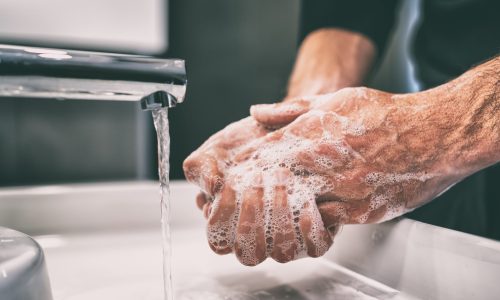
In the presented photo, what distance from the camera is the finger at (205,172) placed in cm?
41

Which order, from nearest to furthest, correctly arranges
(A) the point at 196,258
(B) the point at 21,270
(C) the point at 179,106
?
(B) the point at 21,270 < (A) the point at 196,258 < (C) the point at 179,106

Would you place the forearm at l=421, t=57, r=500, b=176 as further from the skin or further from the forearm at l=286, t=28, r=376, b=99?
the forearm at l=286, t=28, r=376, b=99

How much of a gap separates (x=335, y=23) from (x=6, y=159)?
113cm

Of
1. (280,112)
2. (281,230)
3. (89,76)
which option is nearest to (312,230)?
(281,230)

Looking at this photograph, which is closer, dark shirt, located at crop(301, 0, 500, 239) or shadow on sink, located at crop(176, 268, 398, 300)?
shadow on sink, located at crop(176, 268, 398, 300)

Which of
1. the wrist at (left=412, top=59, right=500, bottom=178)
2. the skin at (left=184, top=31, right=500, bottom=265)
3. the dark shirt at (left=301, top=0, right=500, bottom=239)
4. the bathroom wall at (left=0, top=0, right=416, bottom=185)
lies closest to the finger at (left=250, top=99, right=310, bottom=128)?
the skin at (left=184, top=31, right=500, bottom=265)

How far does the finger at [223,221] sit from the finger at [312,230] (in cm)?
6

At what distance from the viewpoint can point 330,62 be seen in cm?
77

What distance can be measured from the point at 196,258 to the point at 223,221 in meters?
0.19

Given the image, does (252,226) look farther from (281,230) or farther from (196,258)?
(196,258)

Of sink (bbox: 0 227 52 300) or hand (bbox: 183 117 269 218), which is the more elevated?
hand (bbox: 183 117 269 218)

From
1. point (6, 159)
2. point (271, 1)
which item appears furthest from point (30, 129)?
point (271, 1)

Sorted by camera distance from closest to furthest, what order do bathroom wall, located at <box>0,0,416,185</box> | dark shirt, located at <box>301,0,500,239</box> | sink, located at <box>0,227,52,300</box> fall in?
sink, located at <box>0,227,52,300</box> → dark shirt, located at <box>301,0,500,239</box> → bathroom wall, located at <box>0,0,416,185</box>

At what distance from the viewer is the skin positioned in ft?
1.26
